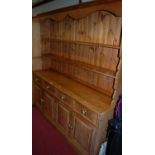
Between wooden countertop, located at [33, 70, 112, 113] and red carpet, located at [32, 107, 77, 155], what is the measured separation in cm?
75

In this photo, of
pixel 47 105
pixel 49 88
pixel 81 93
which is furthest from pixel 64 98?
pixel 47 105

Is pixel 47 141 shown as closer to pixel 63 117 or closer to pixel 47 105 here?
pixel 63 117

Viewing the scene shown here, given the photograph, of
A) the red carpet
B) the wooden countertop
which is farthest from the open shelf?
the red carpet

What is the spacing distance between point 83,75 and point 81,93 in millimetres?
415

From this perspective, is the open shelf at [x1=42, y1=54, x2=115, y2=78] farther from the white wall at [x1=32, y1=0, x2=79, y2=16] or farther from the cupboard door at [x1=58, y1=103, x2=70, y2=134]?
the white wall at [x1=32, y1=0, x2=79, y2=16]

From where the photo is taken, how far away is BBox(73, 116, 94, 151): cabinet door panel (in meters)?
1.82

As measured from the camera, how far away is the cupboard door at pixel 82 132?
182 centimetres

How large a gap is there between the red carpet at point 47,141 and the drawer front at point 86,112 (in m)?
0.62

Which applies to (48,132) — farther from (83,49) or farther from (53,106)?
(83,49)

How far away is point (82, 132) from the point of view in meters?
1.93

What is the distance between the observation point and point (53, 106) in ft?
8.36

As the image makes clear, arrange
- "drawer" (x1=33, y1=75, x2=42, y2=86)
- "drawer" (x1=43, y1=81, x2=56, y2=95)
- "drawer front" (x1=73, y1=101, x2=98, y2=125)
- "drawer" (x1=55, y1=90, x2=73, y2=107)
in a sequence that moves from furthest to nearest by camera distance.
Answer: "drawer" (x1=33, y1=75, x2=42, y2=86) → "drawer" (x1=43, y1=81, x2=56, y2=95) → "drawer" (x1=55, y1=90, x2=73, y2=107) → "drawer front" (x1=73, y1=101, x2=98, y2=125)
